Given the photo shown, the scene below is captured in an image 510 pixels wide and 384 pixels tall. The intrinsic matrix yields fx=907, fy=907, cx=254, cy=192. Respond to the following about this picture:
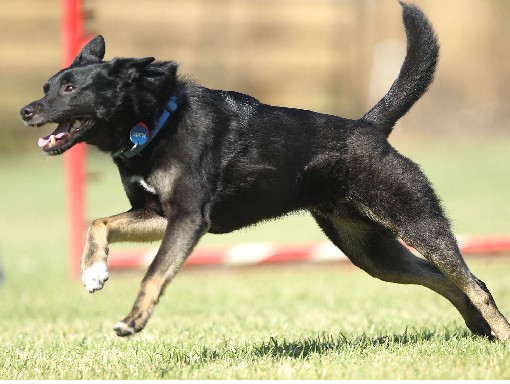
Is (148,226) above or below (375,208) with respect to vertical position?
below

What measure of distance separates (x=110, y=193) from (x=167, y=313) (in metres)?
12.0

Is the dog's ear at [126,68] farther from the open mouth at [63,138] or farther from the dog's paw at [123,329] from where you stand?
the dog's paw at [123,329]

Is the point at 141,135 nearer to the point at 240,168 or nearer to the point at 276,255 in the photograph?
the point at 240,168

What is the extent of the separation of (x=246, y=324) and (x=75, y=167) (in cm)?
380

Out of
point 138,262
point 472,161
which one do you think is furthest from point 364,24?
point 138,262

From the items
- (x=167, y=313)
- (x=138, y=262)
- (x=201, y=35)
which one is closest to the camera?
(x=167, y=313)

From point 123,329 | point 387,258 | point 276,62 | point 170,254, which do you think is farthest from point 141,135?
point 276,62

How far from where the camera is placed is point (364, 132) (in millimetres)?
5469

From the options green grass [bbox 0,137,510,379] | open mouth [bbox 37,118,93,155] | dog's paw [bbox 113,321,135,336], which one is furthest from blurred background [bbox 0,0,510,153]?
dog's paw [bbox 113,321,135,336]

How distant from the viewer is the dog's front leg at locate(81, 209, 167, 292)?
15.8ft

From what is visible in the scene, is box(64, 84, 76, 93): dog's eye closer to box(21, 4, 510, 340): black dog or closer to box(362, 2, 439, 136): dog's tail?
box(21, 4, 510, 340): black dog

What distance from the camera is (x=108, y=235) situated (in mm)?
4957

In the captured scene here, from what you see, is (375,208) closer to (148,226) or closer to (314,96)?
(148,226)

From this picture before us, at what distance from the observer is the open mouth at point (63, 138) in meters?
5.00
